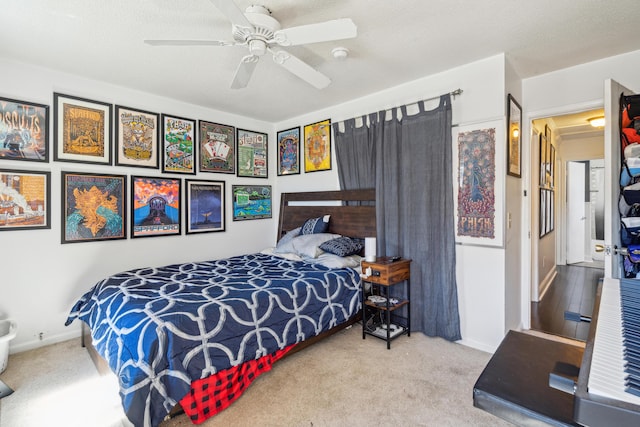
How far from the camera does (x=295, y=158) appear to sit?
444 cm

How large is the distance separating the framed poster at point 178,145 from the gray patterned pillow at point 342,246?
1.90m

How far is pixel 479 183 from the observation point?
9.00 ft

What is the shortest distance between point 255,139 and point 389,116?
6.74 feet

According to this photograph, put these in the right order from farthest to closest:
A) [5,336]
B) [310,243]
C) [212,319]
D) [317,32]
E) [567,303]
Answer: [567,303] < [310,243] < [5,336] < [212,319] < [317,32]

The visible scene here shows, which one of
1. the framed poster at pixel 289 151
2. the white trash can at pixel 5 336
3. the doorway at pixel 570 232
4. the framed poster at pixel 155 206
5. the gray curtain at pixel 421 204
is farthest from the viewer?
the framed poster at pixel 289 151

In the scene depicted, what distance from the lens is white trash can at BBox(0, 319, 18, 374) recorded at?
2.34m

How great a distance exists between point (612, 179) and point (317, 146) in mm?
2926

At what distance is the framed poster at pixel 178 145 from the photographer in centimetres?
360

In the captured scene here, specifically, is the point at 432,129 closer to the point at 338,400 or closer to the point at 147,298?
the point at 338,400

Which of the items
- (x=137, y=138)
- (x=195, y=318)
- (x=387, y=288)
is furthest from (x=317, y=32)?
(x=137, y=138)

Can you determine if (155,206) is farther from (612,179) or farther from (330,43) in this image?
(612,179)

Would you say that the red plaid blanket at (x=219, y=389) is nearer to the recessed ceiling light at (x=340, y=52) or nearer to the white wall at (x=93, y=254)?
the white wall at (x=93, y=254)

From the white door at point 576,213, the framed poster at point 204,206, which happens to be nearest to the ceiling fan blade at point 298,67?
the framed poster at point 204,206

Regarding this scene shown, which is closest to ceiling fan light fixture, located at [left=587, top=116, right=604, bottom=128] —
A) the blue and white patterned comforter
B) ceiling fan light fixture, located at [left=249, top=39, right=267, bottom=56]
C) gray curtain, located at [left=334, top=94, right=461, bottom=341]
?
gray curtain, located at [left=334, top=94, right=461, bottom=341]
